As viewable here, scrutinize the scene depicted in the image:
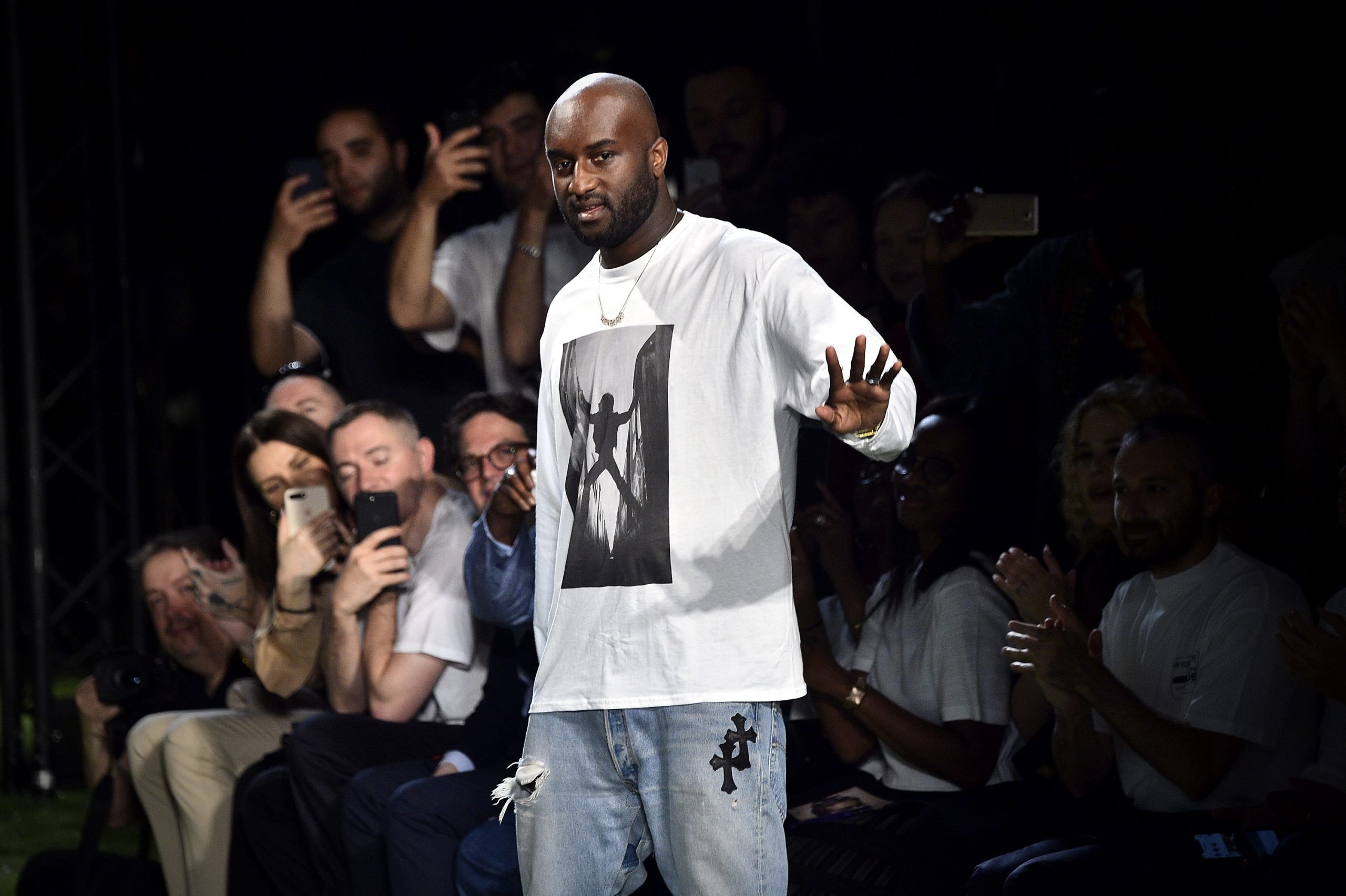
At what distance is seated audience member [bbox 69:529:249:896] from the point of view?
358 cm

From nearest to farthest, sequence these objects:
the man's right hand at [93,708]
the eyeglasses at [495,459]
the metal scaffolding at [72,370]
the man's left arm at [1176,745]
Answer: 1. the man's left arm at [1176,745]
2. the eyeglasses at [495,459]
3. the man's right hand at [93,708]
4. the metal scaffolding at [72,370]

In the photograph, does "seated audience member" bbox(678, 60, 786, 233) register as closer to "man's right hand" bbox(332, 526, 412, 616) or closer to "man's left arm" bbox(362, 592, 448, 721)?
"man's right hand" bbox(332, 526, 412, 616)

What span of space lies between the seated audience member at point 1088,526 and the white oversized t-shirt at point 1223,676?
191mm

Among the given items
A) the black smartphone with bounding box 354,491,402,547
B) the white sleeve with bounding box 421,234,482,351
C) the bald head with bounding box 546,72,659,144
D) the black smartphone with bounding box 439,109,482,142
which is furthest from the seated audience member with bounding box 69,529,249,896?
the bald head with bounding box 546,72,659,144

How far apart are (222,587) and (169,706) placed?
15.3 inches

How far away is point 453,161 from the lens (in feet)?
14.2

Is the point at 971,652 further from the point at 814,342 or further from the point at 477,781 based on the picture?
the point at 814,342

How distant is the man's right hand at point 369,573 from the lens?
3363mm

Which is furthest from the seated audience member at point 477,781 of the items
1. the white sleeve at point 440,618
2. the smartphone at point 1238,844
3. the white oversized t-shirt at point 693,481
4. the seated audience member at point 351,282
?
the smartphone at point 1238,844

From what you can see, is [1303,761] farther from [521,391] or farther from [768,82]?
[521,391]

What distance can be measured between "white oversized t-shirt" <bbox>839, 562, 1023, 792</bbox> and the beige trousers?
1666 mm

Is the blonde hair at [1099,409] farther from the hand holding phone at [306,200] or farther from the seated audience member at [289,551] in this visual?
the hand holding phone at [306,200]

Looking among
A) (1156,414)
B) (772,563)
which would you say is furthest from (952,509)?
(772,563)

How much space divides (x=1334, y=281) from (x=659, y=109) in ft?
6.35
